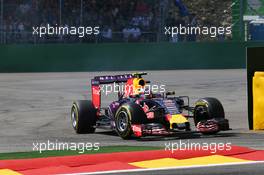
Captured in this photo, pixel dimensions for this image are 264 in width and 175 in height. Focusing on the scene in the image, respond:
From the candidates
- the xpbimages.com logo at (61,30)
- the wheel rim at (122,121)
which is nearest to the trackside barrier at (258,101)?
the wheel rim at (122,121)

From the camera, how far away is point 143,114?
1209 centimetres

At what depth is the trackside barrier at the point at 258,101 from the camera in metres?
13.2

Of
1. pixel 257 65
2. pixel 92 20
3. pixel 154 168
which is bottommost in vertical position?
pixel 154 168

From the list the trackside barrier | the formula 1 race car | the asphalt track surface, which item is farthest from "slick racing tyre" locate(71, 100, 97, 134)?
the trackside barrier

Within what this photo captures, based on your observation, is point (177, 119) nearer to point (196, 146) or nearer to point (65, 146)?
point (196, 146)

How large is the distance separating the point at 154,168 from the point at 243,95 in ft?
39.2

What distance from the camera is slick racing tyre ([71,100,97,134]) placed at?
13203 millimetres

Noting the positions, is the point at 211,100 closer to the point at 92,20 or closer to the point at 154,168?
the point at 154,168

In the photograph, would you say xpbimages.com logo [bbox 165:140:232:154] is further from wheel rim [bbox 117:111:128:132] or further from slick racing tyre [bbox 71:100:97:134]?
slick racing tyre [bbox 71:100:97:134]

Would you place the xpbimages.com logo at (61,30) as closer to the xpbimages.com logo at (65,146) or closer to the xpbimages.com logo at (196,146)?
the xpbimages.com logo at (65,146)

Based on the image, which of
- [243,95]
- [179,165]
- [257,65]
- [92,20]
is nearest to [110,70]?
[92,20]

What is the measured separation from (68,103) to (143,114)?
708cm

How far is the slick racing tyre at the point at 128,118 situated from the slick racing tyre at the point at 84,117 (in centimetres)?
93

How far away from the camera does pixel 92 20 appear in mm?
29172
